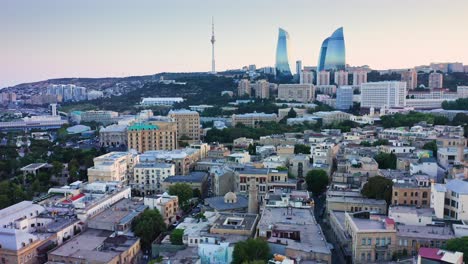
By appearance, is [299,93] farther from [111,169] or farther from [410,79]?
[111,169]

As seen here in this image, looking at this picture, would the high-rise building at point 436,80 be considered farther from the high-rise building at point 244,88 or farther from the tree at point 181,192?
the tree at point 181,192

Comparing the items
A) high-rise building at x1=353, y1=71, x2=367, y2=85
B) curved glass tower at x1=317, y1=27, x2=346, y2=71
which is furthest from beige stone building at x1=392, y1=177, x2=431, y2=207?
curved glass tower at x1=317, y1=27, x2=346, y2=71

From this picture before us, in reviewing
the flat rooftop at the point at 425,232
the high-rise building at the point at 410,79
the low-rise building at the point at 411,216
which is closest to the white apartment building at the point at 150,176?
the low-rise building at the point at 411,216

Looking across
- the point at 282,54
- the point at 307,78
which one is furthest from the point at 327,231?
the point at 282,54

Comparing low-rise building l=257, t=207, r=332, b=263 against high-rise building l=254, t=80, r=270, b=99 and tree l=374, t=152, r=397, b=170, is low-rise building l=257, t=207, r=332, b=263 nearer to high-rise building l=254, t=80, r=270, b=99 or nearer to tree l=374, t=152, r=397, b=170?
tree l=374, t=152, r=397, b=170

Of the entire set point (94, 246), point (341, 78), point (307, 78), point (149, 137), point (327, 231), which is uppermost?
point (307, 78)

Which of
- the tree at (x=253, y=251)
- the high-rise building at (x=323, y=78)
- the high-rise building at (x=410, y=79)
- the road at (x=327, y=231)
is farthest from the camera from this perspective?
the high-rise building at (x=323, y=78)

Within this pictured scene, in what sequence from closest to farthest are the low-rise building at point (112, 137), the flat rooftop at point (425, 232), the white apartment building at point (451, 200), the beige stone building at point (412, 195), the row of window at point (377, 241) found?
the row of window at point (377, 241)
the flat rooftop at point (425, 232)
the white apartment building at point (451, 200)
the beige stone building at point (412, 195)
the low-rise building at point (112, 137)
